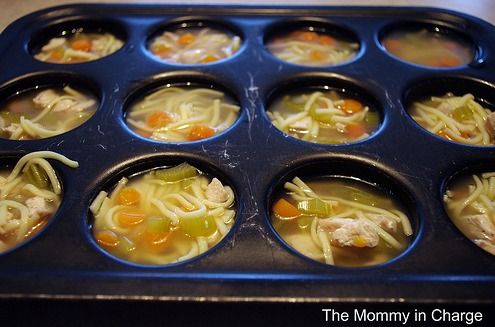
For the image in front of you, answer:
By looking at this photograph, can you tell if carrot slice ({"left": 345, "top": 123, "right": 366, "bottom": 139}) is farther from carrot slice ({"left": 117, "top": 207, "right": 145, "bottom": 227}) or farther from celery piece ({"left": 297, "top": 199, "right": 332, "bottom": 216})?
carrot slice ({"left": 117, "top": 207, "right": 145, "bottom": 227})

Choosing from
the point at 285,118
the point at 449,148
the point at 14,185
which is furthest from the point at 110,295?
the point at 449,148

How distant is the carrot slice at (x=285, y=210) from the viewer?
8.37ft

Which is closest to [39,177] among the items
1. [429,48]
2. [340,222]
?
[340,222]

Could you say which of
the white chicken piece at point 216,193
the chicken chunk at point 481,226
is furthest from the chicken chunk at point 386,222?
the white chicken piece at point 216,193

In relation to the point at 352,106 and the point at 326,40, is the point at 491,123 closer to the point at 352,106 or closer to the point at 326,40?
the point at 352,106

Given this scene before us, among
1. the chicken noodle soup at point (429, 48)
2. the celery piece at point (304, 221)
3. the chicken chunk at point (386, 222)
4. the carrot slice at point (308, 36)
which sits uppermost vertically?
the carrot slice at point (308, 36)

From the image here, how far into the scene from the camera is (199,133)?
3.05 m

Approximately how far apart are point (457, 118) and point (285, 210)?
1397 millimetres

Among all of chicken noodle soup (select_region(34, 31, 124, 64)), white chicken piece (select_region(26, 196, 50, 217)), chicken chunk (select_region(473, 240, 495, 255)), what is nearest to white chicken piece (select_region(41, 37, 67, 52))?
chicken noodle soup (select_region(34, 31, 124, 64))

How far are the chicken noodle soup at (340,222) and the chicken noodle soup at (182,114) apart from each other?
2.38 ft

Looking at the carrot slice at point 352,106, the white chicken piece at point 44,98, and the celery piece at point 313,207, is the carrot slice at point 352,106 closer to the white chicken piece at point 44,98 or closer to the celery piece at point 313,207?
the celery piece at point 313,207

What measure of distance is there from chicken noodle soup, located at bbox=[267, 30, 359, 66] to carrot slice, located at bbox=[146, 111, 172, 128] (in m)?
1.06

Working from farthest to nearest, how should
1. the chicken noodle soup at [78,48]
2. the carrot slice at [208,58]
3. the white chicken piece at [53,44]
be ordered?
1. the white chicken piece at [53,44]
2. the chicken noodle soup at [78,48]
3. the carrot slice at [208,58]

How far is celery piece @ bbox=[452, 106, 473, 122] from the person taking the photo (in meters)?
3.22
